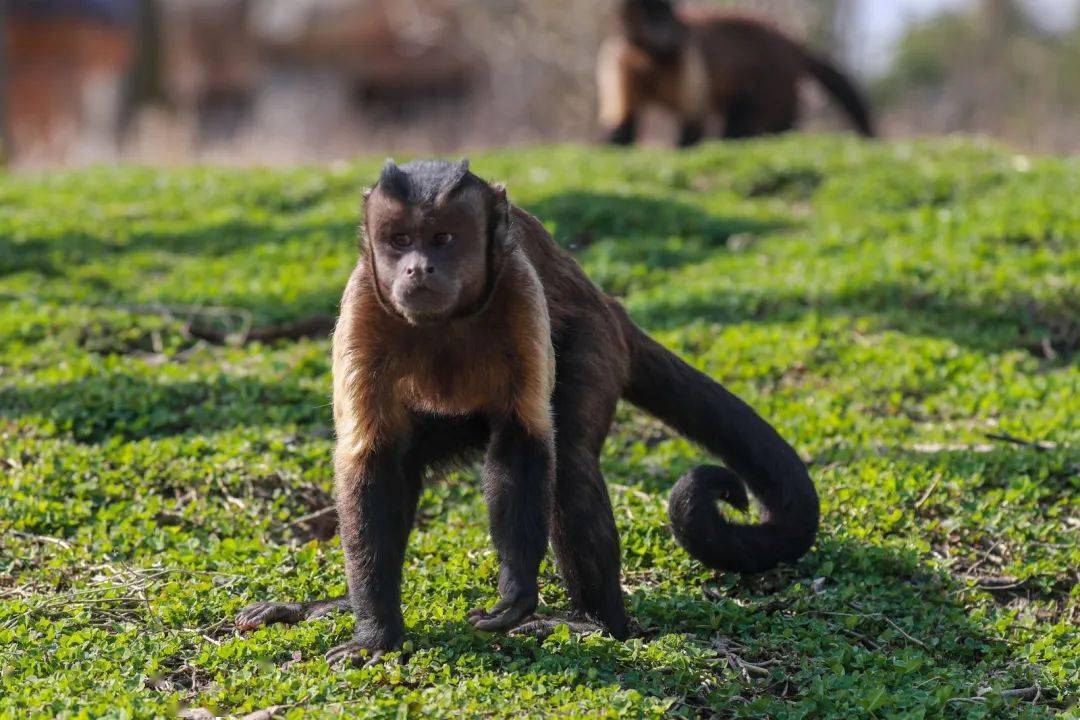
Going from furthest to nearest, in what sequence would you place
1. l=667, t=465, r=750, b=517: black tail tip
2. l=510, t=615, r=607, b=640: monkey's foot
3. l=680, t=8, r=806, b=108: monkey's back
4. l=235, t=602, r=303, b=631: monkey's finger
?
l=680, t=8, r=806, b=108: monkey's back, l=667, t=465, r=750, b=517: black tail tip, l=235, t=602, r=303, b=631: monkey's finger, l=510, t=615, r=607, b=640: monkey's foot

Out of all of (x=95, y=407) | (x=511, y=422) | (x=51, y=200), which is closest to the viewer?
(x=511, y=422)

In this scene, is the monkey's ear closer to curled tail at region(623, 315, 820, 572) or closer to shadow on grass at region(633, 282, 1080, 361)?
curled tail at region(623, 315, 820, 572)

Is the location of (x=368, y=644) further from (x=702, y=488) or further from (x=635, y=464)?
(x=635, y=464)

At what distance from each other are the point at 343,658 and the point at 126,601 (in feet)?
3.67

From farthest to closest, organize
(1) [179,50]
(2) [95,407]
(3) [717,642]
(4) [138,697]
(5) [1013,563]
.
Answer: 1. (1) [179,50]
2. (2) [95,407]
3. (5) [1013,563]
4. (3) [717,642]
5. (4) [138,697]

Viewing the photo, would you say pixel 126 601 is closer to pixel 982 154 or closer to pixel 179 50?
pixel 982 154

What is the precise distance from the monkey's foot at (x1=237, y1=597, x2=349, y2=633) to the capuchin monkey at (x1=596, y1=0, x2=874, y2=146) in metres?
9.70

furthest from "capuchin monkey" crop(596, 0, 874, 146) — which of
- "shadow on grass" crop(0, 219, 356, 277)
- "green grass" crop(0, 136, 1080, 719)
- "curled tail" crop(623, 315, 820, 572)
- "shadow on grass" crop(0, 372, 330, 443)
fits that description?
"curled tail" crop(623, 315, 820, 572)

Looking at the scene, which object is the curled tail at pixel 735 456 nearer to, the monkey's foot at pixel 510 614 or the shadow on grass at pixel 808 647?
the shadow on grass at pixel 808 647

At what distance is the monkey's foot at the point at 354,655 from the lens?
4500mm

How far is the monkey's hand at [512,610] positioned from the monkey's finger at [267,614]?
0.85m

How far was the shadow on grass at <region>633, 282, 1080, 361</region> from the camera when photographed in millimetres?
7906

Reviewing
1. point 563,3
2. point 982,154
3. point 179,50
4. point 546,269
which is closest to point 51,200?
point 546,269

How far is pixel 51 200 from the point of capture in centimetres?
1130
